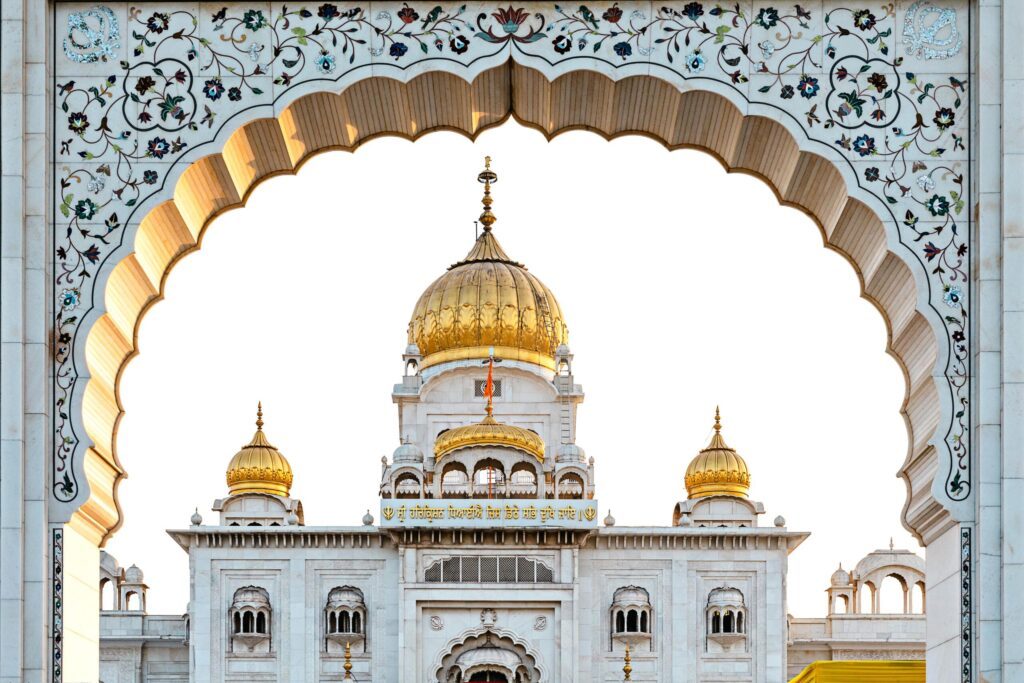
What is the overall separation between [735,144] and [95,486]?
342 cm

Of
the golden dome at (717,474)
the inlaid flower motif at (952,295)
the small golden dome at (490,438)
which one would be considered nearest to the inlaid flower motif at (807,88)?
the inlaid flower motif at (952,295)

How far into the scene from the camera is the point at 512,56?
935 cm

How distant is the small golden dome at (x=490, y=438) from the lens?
4306 cm

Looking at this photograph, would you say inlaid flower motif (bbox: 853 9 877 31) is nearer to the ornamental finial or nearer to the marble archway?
the marble archway

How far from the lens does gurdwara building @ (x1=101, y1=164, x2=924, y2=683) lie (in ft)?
135

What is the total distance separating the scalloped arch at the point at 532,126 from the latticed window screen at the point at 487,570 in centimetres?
3138

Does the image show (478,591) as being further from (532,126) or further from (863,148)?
(863,148)

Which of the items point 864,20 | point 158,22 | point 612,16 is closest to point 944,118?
point 864,20

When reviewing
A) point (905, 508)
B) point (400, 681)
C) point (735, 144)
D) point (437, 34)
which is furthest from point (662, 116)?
point (400, 681)

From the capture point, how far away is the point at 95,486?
9.31 metres

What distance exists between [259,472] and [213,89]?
3718cm

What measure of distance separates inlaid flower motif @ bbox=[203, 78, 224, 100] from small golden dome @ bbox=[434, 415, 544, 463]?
3383 centimetres

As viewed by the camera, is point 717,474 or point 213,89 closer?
point 213,89
